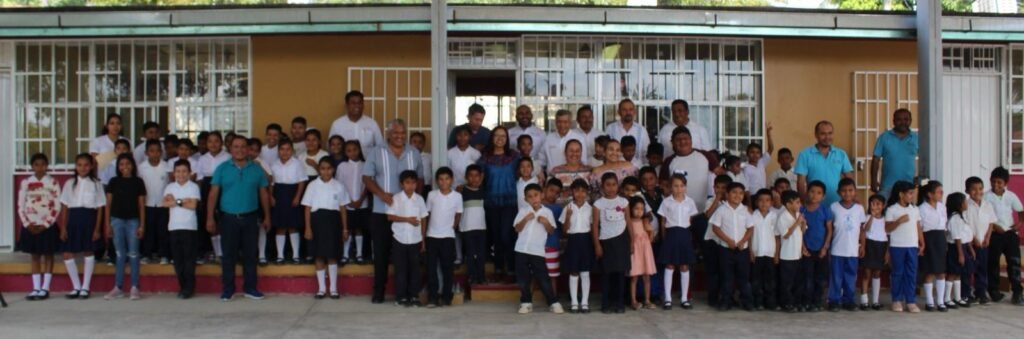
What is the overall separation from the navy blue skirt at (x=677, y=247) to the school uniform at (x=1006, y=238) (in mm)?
2807

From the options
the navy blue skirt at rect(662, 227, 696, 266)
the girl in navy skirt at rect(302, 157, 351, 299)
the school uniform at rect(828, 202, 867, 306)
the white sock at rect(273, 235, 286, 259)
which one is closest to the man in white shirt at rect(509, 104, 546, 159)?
the navy blue skirt at rect(662, 227, 696, 266)

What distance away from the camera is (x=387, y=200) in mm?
7535

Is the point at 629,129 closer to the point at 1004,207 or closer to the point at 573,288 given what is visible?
the point at 573,288

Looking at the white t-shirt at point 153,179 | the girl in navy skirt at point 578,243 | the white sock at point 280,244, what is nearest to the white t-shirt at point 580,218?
the girl in navy skirt at point 578,243

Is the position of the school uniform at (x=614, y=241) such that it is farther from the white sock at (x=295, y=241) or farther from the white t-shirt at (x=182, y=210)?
the white t-shirt at (x=182, y=210)

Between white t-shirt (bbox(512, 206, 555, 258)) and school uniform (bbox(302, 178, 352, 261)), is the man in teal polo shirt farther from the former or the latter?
school uniform (bbox(302, 178, 352, 261))

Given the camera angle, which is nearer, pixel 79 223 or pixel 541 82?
pixel 79 223

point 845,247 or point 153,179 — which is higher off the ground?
point 153,179

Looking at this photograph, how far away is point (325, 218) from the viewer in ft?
25.5

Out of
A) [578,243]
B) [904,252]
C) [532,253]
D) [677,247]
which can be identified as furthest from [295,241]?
[904,252]

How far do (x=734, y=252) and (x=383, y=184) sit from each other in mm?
3072

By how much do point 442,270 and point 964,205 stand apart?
462cm

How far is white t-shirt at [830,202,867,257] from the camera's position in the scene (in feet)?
24.3

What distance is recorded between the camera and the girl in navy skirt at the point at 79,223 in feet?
25.8
